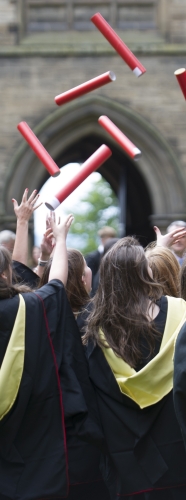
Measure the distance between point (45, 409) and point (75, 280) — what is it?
632 millimetres

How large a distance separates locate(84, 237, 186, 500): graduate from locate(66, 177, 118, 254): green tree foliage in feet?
146

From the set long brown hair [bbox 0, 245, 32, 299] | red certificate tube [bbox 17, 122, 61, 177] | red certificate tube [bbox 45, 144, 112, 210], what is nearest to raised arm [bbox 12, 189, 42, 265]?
red certificate tube [bbox 17, 122, 61, 177]

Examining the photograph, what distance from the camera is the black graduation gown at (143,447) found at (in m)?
2.95

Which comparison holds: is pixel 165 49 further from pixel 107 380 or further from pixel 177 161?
pixel 107 380

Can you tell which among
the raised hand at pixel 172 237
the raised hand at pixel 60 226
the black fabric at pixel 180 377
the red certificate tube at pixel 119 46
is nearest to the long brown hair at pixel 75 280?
the raised hand at pixel 60 226

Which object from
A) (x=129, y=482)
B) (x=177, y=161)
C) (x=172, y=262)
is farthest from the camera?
(x=177, y=161)

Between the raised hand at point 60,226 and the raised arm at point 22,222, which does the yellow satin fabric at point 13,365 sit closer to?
the raised hand at point 60,226

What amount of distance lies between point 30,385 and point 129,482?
1.74 ft

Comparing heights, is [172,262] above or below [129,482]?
above

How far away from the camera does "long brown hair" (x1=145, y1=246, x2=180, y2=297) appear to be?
11.6 ft

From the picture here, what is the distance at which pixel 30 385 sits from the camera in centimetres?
297

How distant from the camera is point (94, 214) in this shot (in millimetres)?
50219

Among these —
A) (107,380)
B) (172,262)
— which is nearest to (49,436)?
(107,380)

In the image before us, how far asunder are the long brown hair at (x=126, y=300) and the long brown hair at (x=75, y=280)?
32cm
